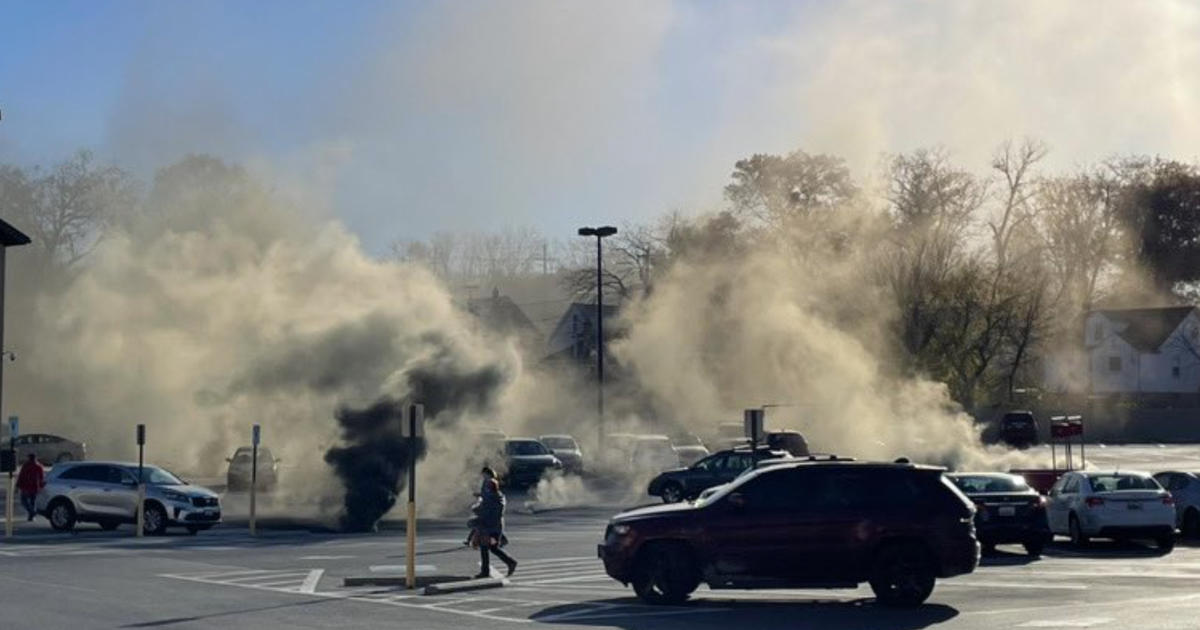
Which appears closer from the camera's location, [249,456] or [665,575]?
[665,575]

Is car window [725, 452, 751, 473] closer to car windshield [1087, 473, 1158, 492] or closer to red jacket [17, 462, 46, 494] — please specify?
car windshield [1087, 473, 1158, 492]

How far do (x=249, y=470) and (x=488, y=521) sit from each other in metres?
27.2

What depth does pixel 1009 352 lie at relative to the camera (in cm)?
8125

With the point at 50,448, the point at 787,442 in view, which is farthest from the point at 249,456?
the point at 50,448

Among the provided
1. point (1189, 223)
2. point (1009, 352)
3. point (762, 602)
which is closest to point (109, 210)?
point (1009, 352)

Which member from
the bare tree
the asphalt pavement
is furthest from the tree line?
the asphalt pavement

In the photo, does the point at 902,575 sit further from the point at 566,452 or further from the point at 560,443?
the point at 560,443

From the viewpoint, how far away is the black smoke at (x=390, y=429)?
123 ft

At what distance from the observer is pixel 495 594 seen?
71.2 feet

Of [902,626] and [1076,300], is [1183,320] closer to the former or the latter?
[1076,300]

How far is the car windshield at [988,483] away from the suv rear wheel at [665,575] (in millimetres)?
10598

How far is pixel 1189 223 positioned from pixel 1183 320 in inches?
228

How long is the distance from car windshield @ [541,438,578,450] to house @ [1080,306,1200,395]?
1829 inches

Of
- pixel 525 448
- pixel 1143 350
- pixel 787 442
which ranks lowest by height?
pixel 525 448
